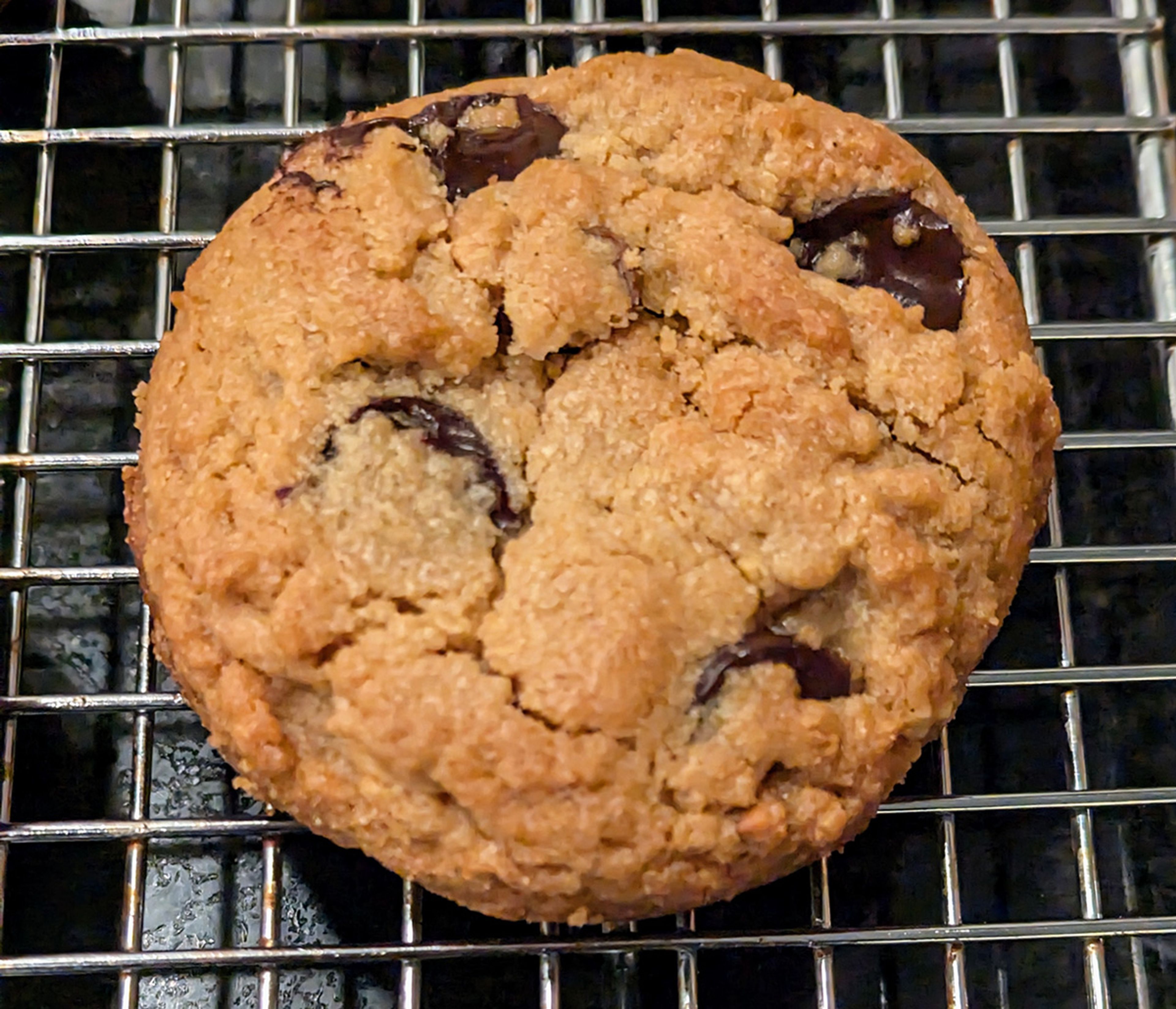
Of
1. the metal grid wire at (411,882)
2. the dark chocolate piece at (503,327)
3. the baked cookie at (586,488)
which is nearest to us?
the baked cookie at (586,488)

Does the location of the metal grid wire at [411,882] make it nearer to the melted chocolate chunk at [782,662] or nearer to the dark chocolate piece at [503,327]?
the melted chocolate chunk at [782,662]

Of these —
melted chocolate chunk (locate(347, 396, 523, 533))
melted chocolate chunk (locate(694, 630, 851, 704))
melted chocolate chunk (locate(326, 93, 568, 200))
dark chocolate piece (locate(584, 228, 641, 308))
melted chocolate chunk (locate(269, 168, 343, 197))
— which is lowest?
melted chocolate chunk (locate(694, 630, 851, 704))

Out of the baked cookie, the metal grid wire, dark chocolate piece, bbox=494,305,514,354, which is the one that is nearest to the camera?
the baked cookie

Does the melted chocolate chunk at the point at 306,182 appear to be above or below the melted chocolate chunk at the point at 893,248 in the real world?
above

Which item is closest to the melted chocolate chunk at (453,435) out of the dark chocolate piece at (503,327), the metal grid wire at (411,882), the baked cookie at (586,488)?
the baked cookie at (586,488)

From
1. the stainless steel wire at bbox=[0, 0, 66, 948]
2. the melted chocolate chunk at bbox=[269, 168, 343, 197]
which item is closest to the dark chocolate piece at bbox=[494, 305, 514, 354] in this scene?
the melted chocolate chunk at bbox=[269, 168, 343, 197]

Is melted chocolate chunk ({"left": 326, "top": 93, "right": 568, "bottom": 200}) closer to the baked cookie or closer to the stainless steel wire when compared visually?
the baked cookie
